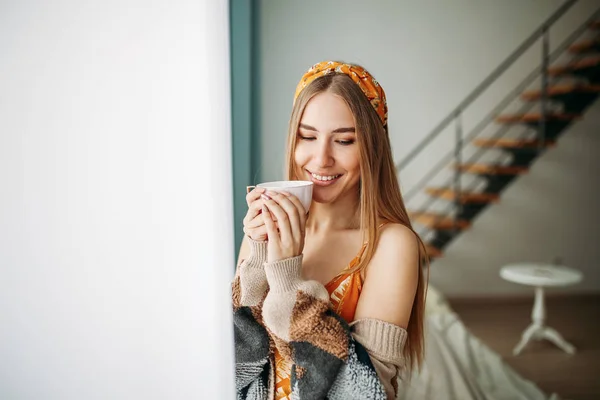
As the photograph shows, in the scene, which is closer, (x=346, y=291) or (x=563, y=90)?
(x=346, y=291)

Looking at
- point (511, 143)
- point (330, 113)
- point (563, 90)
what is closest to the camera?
point (330, 113)

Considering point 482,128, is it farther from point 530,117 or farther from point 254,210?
point 254,210

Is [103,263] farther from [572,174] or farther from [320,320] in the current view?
[572,174]

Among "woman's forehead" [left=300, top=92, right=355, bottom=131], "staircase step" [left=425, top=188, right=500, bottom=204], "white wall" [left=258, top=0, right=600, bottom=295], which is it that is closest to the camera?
"woman's forehead" [left=300, top=92, right=355, bottom=131]

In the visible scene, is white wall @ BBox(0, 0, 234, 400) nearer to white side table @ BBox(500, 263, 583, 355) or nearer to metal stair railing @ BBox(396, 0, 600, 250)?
white side table @ BBox(500, 263, 583, 355)

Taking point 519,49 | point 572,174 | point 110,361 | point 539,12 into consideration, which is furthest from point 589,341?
point 110,361

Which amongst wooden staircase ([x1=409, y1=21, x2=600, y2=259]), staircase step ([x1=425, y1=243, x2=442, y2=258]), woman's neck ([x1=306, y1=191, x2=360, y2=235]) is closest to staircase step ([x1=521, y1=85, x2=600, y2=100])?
wooden staircase ([x1=409, y1=21, x2=600, y2=259])

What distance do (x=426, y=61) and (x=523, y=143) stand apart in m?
1.42

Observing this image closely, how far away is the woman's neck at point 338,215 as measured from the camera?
837 mm

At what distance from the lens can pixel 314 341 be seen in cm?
61

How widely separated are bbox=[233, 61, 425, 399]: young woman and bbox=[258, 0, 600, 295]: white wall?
16 centimetres

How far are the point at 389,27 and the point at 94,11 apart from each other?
5.82ft

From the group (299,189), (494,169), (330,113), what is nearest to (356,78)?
(330,113)

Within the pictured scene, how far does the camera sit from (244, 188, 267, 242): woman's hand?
0.63 meters
